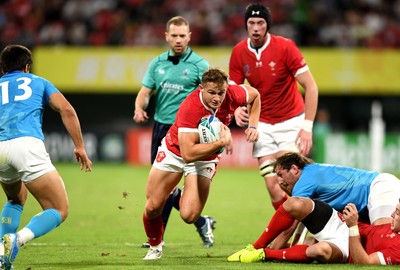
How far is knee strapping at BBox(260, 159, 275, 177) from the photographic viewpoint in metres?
9.52

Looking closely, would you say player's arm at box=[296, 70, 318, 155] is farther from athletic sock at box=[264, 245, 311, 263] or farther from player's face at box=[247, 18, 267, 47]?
athletic sock at box=[264, 245, 311, 263]

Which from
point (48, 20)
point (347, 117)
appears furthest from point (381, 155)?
point (48, 20)

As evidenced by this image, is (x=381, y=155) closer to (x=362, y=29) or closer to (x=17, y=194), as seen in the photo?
(x=362, y=29)

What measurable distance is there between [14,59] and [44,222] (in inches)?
62.9

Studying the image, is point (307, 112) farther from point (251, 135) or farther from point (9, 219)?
point (9, 219)

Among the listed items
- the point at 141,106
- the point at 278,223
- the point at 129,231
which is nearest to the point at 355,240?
the point at 278,223

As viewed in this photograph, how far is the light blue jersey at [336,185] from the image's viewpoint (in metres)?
7.83

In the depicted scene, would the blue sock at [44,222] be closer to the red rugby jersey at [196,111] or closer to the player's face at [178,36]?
the red rugby jersey at [196,111]

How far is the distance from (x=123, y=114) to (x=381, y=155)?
792cm

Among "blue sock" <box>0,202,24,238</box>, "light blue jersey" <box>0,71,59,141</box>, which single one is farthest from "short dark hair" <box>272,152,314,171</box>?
"blue sock" <box>0,202,24,238</box>

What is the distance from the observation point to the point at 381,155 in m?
21.9

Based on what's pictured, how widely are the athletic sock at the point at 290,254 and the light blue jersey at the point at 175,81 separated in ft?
8.28

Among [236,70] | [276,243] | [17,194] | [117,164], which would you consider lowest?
[117,164]

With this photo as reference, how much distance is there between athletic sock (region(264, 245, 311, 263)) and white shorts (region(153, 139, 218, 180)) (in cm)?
101
